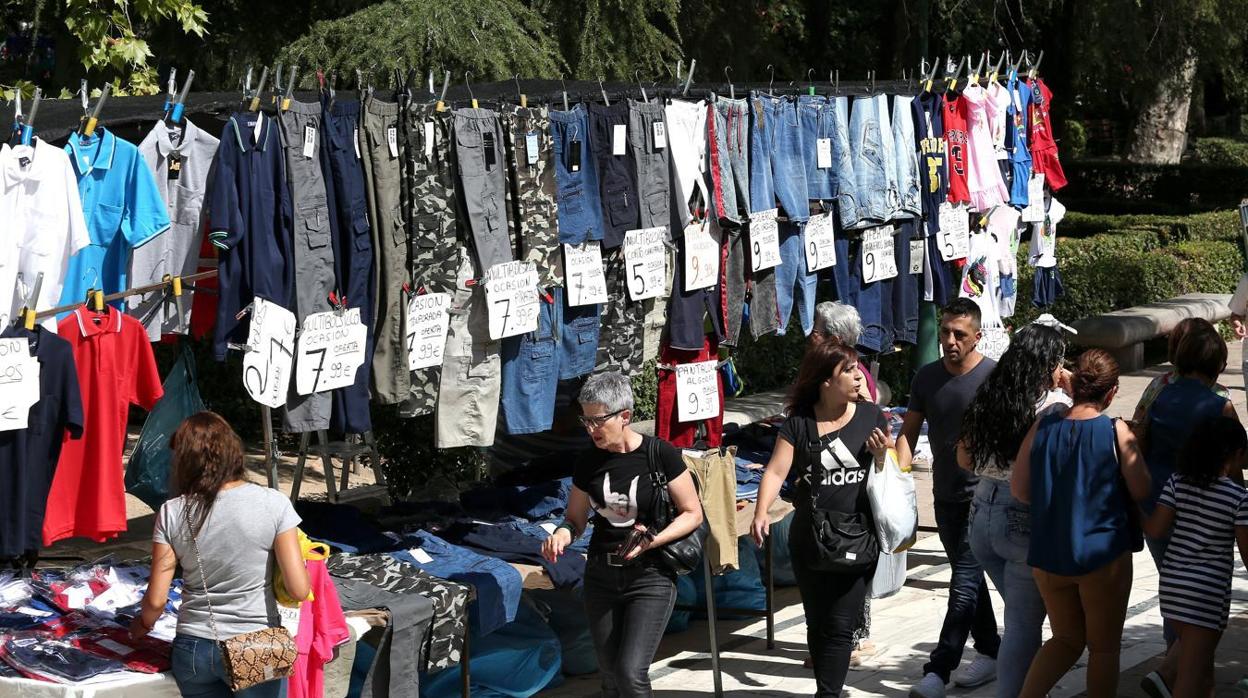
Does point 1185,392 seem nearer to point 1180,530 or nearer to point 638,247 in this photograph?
point 1180,530

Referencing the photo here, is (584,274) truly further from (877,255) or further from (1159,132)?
(1159,132)

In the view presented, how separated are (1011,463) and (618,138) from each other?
8.22 ft

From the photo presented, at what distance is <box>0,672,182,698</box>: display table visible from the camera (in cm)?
485

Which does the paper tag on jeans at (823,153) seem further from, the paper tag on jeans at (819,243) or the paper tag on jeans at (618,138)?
the paper tag on jeans at (618,138)

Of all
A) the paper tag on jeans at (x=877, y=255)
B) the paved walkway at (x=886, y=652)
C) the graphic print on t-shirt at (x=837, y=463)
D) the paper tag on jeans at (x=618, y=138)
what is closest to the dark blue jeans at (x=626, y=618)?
the graphic print on t-shirt at (x=837, y=463)

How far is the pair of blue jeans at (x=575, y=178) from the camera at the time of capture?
22.7 ft

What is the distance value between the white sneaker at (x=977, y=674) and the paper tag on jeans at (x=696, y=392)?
5.77 feet

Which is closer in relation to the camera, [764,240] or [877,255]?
[764,240]

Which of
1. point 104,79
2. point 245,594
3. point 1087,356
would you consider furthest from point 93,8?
point 1087,356

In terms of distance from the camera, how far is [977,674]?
257 inches

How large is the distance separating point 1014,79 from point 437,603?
18.0ft

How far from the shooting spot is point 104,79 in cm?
1159

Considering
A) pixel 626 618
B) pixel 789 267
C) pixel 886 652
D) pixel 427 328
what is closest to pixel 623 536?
pixel 626 618

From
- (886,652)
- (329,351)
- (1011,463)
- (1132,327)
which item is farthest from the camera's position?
(1132,327)
